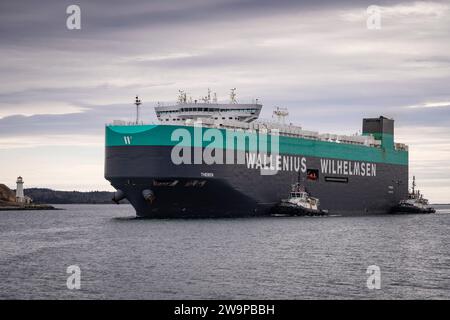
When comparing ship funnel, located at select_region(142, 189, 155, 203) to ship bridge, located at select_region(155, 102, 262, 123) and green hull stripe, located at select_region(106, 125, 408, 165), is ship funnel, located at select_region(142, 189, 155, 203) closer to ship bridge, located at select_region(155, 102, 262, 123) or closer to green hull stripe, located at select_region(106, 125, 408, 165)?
green hull stripe, located at select_region(106, 125, 408, 165)

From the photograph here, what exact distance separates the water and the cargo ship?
5.20m

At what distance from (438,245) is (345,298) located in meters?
21.7

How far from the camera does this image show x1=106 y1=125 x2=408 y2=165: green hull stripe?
2403 inches

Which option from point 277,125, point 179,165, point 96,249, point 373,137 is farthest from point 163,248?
point 373,137

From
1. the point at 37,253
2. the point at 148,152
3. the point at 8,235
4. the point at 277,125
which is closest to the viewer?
the point at 37,253

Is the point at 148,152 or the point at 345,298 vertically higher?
the point at 148,152

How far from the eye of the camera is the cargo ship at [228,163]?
60938 mm

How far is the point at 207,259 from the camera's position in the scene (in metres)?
37.1

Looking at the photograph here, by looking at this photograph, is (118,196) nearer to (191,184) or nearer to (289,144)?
(191,184)

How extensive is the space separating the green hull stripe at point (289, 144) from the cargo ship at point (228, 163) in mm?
75

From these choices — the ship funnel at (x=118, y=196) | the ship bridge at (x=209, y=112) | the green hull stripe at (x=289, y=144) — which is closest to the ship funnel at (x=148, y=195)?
the ship funnel at (x=118, y=196)

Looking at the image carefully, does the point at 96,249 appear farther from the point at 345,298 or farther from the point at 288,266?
the point at 345,298

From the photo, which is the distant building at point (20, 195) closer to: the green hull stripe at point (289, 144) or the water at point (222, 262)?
the green hull stripe at point (289, 144)
